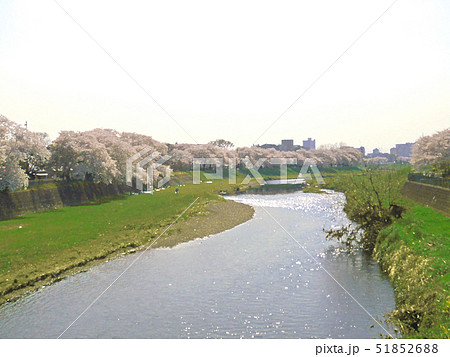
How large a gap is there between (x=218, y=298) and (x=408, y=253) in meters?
11.1

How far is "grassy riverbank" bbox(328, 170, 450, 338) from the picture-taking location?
45.1 ft

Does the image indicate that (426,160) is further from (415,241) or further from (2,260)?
(2,260)

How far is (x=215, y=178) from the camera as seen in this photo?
13588 cm

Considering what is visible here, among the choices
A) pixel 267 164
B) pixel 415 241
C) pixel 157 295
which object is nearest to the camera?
pixel 157 295

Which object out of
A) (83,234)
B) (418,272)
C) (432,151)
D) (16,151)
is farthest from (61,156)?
(432,151)

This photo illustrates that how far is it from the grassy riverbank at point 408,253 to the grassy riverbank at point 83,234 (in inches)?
611

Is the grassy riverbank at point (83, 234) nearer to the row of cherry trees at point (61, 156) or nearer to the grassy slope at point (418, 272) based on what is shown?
the row of cherry trees at point (61, 156)

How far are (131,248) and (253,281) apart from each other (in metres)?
11.9

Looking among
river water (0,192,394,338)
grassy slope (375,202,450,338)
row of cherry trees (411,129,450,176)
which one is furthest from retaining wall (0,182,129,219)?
row of cherry trees (411,129,450,176)

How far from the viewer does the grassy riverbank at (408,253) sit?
541 inches

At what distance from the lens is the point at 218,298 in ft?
63.8

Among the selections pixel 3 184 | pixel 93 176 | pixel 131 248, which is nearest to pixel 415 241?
pixel 131 248
